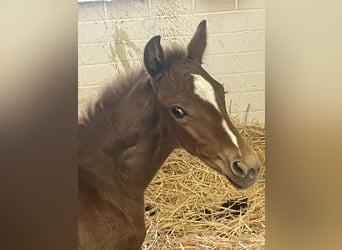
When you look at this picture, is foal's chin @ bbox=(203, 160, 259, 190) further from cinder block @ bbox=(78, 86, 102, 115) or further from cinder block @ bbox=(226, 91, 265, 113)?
cinder block @ bbox=(78, 86, 102, 115)

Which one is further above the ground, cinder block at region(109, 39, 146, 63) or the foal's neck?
cinder block at region(109, 39, 146, 63)

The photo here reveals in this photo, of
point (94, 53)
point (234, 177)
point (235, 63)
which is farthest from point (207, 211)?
point (94, 53)

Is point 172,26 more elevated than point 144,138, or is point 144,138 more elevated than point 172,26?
point 172,26

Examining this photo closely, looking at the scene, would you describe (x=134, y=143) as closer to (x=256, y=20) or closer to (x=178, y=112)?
(x=178, y=112)

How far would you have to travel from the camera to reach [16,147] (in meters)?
1.48

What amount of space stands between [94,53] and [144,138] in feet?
0.82

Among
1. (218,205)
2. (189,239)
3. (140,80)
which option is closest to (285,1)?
(140,80)

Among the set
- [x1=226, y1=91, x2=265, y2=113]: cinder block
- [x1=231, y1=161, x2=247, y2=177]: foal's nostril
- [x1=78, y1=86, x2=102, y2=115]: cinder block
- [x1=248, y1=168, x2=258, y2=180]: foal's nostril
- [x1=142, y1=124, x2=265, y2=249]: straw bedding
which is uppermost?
[x1=78, y1=86, x2=102, y2=115]: cinder block

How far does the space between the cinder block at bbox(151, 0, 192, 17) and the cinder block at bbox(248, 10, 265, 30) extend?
15cm

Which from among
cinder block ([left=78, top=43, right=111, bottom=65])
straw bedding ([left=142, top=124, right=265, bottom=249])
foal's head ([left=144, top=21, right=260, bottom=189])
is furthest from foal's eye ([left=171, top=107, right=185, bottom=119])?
cinder block ([left=78, top=43, right=111, bottom=65])

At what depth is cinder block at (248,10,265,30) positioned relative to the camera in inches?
57.4

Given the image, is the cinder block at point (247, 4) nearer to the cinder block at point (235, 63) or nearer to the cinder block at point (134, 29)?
the cinder block at point (235, 63)

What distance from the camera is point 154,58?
1.47 meters

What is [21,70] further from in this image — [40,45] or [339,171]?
[339,171]
